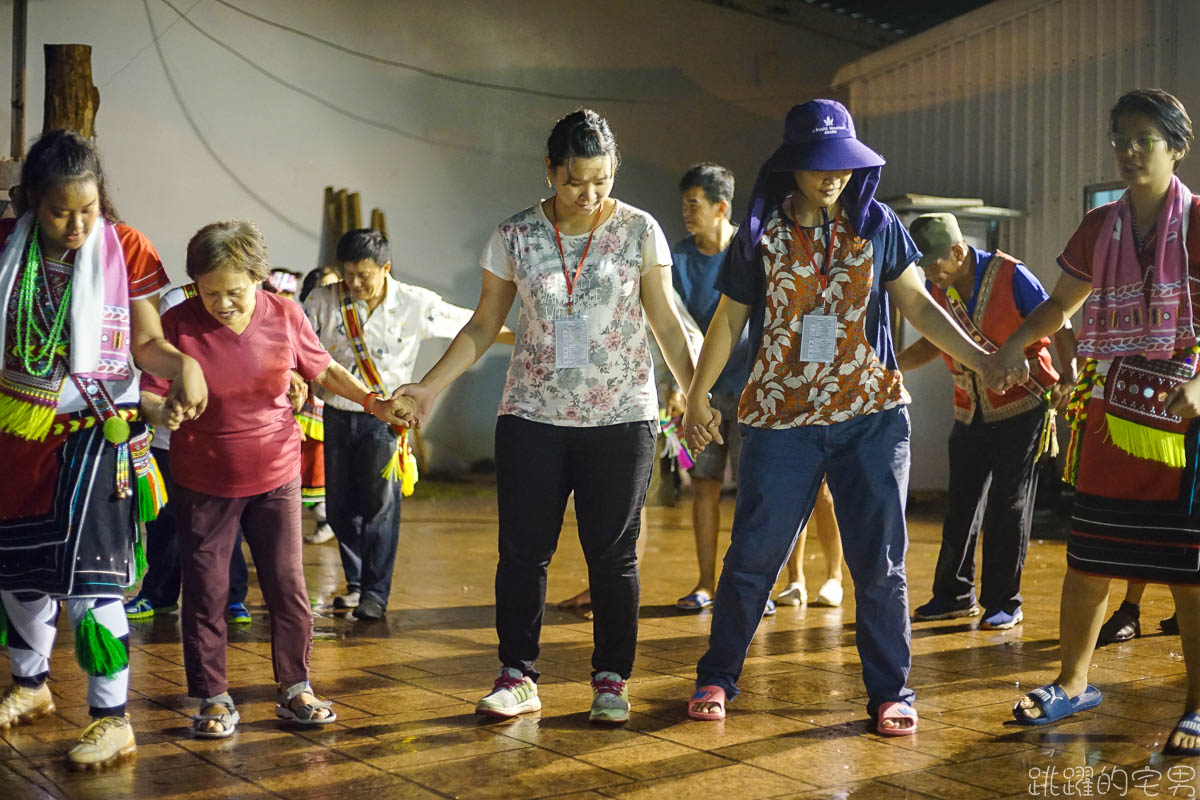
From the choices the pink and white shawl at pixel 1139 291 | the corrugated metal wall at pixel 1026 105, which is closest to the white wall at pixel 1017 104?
the corrugated metal wall at pixel 1026 105

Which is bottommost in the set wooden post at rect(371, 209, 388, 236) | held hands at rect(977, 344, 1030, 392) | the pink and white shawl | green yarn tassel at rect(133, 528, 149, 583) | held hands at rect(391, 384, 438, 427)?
green yarn tassel at rect(133, 528, 149, 583)

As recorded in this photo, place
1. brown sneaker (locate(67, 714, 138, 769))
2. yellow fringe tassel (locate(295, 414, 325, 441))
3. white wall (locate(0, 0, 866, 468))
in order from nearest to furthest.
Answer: brown sneaker (locate(67, 714, 138, 769)) → yellow fringe tassel (locate(295, 414, 325, 441)) → white wall (locate(0, 0, 866, 468))

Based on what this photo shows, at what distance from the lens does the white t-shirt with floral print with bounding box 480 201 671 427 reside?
11.6 feet

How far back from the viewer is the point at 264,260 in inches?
141

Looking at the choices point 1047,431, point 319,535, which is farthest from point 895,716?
point 319,535

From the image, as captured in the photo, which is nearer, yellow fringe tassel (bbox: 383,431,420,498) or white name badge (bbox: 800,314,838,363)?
white name badge (bbox: 800,314,838,363)

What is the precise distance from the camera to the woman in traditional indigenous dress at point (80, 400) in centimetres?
321

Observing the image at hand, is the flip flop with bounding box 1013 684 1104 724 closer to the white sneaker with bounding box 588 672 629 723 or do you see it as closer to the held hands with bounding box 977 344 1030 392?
the held hands with bounding box 977 344 1030 392

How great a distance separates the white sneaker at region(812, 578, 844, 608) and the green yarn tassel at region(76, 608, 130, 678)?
10.2ft

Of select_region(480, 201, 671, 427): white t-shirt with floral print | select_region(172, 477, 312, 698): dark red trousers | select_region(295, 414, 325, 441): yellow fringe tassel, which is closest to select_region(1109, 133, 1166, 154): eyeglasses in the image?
select_region(480, 201, 671, 427): white t-shirt with floral print

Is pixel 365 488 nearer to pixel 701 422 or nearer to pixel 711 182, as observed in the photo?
pixel 711 182

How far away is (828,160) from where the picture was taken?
3400 mm

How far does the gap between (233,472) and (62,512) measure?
0.45m

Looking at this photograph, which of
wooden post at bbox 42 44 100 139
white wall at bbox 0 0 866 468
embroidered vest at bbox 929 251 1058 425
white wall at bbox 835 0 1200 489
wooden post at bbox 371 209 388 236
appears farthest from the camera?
wooden post at bbox 371 209 388 236
